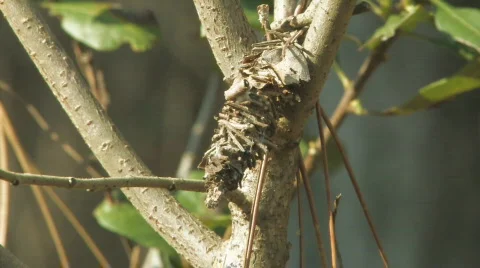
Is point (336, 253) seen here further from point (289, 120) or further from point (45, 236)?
point (45, 236)

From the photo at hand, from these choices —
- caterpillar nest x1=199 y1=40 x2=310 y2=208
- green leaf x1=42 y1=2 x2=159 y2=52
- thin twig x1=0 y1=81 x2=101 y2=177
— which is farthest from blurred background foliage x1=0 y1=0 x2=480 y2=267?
caterpillar nest x1=199 y1=40 x2=310 y2=208

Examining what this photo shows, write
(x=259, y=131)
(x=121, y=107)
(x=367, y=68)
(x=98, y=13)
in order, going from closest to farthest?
1. (x=259, y=131)
2. (x=367, y=68)
3. (x=98, y=13)
4. (x=121, y=107)

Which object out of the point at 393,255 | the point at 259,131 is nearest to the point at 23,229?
the point at 393,255

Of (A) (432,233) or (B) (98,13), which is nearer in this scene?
(B) (98,13)

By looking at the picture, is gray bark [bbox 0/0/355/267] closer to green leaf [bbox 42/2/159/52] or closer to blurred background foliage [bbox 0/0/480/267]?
green leaf [bbox 42/2/159/52]

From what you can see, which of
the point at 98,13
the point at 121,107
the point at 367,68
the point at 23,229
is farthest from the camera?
the point at 121,107
